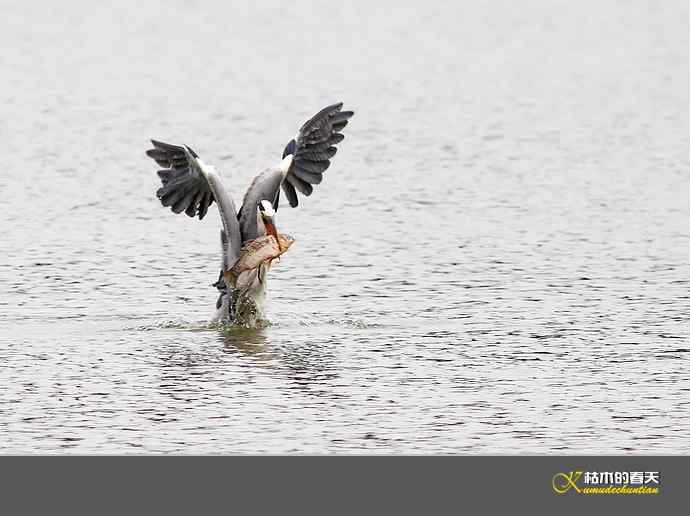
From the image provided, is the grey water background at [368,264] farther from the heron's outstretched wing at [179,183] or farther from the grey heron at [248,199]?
the heron's outstretched wing at [179,183]

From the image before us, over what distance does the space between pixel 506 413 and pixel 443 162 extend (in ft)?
53.3

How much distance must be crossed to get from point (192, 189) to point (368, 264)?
135 inches

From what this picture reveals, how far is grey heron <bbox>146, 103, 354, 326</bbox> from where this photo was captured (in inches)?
771

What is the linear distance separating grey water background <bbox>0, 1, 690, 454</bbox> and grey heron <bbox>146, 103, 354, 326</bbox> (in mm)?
396

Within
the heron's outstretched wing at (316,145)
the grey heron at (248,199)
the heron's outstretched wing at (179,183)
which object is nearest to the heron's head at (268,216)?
the grey heron at (248,199)

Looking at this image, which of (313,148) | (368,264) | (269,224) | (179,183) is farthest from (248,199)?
(368,264)

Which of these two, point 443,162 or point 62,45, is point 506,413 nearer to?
point 443,162

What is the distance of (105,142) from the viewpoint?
34.4 m

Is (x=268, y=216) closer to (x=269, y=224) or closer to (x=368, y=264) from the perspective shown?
(x=269, y=224)

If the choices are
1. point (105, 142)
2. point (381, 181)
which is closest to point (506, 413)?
point (381, 181)

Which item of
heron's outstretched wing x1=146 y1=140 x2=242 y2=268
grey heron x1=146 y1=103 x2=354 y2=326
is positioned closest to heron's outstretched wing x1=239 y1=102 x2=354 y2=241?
grey heron x1=146 y1=103 x2=354 y2=326

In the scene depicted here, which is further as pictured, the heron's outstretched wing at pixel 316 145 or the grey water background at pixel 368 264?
the heron's outstretched wing at pixel 316 145

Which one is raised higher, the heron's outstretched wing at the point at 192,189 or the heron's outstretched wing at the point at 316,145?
the heron's outstretched wing at the point at 316,145

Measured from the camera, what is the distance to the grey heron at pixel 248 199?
64.2 feet
